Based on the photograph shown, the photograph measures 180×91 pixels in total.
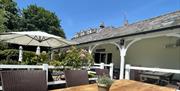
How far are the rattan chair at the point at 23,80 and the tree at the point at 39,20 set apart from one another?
32.5 metres

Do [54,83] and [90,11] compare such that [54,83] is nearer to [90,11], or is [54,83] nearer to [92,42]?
[92,42]

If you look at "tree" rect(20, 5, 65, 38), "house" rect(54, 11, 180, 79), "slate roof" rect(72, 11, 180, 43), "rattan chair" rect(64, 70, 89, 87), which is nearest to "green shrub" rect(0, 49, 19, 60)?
"house" rect(54, 11, 180, 79)

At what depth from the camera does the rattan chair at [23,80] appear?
2527 millimetres

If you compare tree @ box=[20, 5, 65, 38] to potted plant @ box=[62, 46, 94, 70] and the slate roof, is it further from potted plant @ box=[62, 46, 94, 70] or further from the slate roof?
potted plant @ box=[62, 46, 94, 70]

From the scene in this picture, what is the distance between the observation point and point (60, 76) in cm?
670

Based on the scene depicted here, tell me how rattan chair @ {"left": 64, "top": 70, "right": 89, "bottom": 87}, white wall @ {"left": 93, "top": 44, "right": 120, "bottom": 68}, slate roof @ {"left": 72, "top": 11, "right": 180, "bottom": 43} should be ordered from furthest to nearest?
white wall @ {"left": 93, "top": 44, "right": 120, "bottom": 68}
slate roof @ {"left": 72, "top": 11, "right": 180, "bottom": 43}
rattan chair @ {"left": 64, "top": 70, "right": 89, "bottom": 87}

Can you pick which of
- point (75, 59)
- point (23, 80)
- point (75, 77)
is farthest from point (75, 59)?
point (23, 80)

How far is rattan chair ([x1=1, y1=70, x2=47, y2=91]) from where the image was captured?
2.53 m

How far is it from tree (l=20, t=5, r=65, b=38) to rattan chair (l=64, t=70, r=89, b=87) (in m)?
31.9

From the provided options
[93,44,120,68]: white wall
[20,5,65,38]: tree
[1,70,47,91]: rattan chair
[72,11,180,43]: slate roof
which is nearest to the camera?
[1,70,47,91]: rattan chair

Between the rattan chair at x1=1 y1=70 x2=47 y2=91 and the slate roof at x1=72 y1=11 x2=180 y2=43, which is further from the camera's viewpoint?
the slate roof at x1=72 y1=11 x2=180 y2=43

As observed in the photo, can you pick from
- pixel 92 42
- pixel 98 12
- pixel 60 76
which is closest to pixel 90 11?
pixel 98 12

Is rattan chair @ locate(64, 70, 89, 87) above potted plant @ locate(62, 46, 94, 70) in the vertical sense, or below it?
Result: below

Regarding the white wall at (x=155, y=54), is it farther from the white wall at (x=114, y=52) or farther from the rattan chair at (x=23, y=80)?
the rattan chair at (x=23, y=80)
